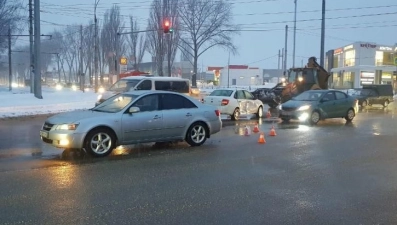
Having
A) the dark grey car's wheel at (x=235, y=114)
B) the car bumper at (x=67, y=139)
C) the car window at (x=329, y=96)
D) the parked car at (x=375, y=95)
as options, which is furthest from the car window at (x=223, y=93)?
the parked car at (x=375, y=95)

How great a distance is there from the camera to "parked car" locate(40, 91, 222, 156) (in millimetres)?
9609

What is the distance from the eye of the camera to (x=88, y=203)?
243 inches

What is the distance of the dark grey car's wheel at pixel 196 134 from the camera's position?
37.8 ft

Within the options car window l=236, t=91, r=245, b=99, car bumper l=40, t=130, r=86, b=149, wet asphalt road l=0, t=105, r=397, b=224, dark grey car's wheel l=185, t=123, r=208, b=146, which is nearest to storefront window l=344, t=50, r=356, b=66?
car window l=236, t=91, r=245, b=99

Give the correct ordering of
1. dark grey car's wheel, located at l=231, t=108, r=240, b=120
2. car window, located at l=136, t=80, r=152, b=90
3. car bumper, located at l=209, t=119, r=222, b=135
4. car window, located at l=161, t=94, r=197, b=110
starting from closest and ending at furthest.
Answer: car window, located at l=161, t=94, r=197, b=110 → car bumper, located at l=209, t=119, r=222, b=135 → car window, located at l=136, t=80, r=152, b=90 → dark grey car's wheel, located at l=231, t=108, r=240, b=120

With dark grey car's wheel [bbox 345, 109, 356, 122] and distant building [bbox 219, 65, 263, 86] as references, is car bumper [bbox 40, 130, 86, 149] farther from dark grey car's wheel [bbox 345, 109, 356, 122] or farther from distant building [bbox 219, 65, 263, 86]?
distant building [bbox 219, 65, 263, 86]

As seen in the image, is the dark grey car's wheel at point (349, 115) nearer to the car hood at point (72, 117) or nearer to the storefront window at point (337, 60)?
the car hood at point (72, 117)

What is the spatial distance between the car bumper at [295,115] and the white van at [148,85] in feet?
14.6

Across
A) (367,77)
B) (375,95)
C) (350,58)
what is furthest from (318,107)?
(350,58)

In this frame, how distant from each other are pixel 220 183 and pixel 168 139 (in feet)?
12.2

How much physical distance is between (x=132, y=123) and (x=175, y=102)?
1.47m

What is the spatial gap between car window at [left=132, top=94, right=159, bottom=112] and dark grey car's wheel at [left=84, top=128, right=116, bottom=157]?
3.41ft

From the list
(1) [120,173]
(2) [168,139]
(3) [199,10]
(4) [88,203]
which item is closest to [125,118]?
(2) [168,139]

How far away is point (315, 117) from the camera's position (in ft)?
61.0
